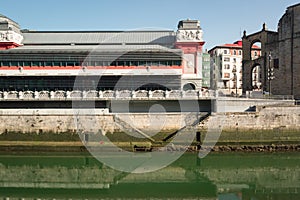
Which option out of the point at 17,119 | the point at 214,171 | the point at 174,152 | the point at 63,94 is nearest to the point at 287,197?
the point at 214,171

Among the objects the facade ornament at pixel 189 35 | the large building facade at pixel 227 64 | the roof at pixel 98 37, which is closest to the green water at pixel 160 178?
the facade ornament at pixel 189 35

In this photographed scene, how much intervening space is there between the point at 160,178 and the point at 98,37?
22.3 m

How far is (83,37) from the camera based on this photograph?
122 ft

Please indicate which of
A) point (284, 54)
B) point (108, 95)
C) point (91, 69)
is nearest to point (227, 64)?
point (284, 54)

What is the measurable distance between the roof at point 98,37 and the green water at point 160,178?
16.2m

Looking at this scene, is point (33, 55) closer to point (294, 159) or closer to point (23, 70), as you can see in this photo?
point (23, 70)

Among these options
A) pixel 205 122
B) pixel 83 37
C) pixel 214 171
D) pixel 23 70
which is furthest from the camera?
pixel 83 37

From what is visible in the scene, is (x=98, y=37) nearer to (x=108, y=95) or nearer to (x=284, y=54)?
(x=108, y=95)

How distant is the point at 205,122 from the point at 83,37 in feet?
Answer: 63.5

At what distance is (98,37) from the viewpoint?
3709 cm

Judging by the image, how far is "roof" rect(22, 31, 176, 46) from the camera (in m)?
35.7

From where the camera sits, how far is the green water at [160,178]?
17.3 metres

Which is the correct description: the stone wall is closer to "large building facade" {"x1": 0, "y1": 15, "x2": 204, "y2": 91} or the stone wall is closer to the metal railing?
the metal railing

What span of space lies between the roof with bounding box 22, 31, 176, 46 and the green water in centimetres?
1622
